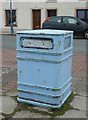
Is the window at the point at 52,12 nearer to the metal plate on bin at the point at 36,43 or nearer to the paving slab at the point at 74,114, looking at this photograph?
the metal plate on bin at the point at 36,43

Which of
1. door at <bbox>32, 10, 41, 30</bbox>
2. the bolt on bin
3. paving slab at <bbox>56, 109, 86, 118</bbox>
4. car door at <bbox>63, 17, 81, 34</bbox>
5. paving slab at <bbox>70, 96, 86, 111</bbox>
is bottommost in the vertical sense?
paving slab at <bbox>56, 109, 86, 118</bbox>

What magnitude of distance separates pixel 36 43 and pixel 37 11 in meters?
22.8

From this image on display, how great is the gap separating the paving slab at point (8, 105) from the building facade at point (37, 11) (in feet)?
69.5

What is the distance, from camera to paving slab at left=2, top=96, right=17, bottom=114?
445 cm

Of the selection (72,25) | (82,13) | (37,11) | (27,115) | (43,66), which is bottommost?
(27,115)

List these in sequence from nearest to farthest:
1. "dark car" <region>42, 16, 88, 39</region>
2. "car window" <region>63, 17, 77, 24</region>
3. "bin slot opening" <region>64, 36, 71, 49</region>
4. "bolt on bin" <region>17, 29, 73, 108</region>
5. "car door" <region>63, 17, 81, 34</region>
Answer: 1. "bolt on bin" <region>17, 29, 73, 108</region>
2. "bin slot opening" <region>64, 36, 71, 49</region>
3. "dark car" <region>42, 16, 88, 39</region>
4. "car door" <region>63, 17, 81, 34</region>
5. "car window" <region>63, 17, 77, 24</region>

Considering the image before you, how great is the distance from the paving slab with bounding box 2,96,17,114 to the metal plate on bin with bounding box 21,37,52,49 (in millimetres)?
1085

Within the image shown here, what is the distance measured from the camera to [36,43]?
4.46 meters

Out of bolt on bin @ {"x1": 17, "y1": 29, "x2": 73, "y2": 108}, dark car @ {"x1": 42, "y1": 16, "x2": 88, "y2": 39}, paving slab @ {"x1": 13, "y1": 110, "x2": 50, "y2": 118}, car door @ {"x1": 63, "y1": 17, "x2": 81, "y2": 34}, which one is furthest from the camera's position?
car door @ {"x1": 63, "y1": 17, "x2": 81, "y2": 34}

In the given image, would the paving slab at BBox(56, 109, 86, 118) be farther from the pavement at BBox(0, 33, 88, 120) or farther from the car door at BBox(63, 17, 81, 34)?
the car door at BBox(63, 17, 81, 34)

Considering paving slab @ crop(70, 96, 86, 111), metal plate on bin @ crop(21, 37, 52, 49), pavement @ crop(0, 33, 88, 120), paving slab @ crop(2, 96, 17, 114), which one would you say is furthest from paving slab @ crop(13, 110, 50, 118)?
metal plate on bin @ crop(21, 37, 52, 49)

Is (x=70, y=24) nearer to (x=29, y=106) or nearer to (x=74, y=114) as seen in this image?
(x=29, y=106)

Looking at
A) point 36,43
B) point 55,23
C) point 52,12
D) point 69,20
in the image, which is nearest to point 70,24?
point 69,20

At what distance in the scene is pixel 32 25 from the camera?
87.5 ft
